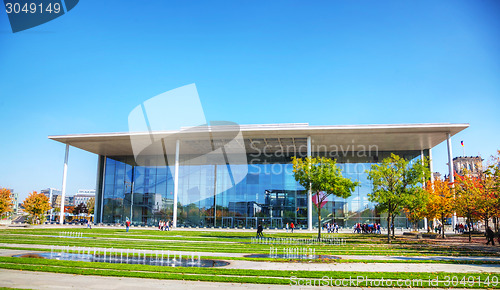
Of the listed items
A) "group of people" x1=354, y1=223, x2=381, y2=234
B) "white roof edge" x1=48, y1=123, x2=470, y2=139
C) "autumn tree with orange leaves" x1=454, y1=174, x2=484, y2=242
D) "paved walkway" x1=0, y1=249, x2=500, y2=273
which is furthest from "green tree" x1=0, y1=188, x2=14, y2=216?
"autumn tree with orange leaves" x1=454, y1=174, x2=484, y2=242

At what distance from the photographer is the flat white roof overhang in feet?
152

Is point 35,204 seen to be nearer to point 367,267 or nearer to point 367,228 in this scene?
point 367,228

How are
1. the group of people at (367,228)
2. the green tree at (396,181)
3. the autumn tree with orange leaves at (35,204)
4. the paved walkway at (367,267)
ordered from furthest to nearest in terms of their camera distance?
1. the autumn tree with orange leaves at (35,204)
2. the group of people at (367,228)
3. the green tree at (396,181)
4. the paved walkway at (367,267)

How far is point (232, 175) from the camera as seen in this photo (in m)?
57.9

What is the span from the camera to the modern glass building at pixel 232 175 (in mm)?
52688

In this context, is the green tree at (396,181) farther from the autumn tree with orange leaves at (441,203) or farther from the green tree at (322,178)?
the autumn tree with orange leaves at (441,203)

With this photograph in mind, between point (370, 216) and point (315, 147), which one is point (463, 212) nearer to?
point (370, 216)

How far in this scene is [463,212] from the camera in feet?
118

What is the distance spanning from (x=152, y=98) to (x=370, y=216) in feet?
129

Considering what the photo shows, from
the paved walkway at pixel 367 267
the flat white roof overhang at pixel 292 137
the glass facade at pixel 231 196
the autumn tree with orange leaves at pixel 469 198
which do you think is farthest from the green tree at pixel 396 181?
the glass facade at pixel 231 196

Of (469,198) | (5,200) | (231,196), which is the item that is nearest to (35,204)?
(5,200)

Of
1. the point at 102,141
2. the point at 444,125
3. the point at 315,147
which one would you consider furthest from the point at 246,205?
the point at 444,125

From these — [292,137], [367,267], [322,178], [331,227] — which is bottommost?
[331,227]

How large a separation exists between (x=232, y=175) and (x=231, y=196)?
10.8ft
